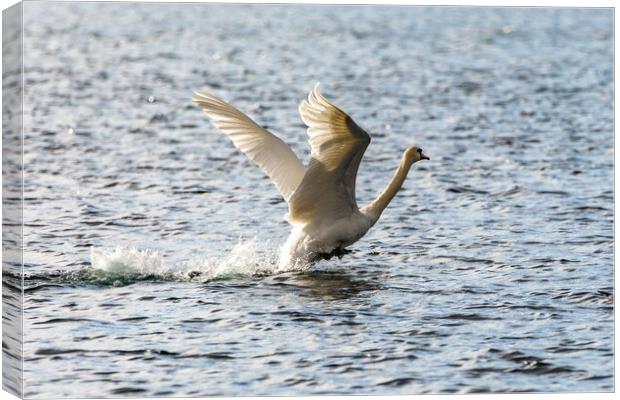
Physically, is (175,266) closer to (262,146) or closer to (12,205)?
(262,146)

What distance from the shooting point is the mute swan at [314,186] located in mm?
13758

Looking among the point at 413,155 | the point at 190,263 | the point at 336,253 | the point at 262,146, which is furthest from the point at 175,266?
the point at 413,155

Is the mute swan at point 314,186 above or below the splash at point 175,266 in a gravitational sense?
above

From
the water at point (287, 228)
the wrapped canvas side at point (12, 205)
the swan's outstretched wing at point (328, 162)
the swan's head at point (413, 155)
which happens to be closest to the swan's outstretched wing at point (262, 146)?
the swan's outstretched wing at point (328, 162)

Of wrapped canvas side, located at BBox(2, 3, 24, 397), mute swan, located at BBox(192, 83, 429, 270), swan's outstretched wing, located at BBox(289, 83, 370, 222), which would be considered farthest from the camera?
mute swan, located at BBox(192, 83, 429, 270)

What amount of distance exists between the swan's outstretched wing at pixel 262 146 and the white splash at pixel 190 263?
728 millimetres

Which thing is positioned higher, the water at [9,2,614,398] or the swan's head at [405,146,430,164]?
the swan's head at [405,146,430,164]

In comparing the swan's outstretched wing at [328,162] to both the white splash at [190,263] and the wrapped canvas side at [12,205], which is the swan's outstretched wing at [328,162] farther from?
the wrapped canvas side at [12,205]

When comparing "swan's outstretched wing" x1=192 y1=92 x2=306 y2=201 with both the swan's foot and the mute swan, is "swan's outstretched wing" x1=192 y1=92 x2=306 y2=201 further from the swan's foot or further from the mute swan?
the swan's foot

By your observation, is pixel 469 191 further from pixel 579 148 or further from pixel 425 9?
pixel 425 9

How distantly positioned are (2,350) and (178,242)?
496 cm

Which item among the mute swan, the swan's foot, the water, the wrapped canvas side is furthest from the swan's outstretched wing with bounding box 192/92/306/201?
the wrapped canvas side

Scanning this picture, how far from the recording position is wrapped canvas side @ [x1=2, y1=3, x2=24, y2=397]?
34.2 feet

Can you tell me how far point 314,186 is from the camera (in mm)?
14062
